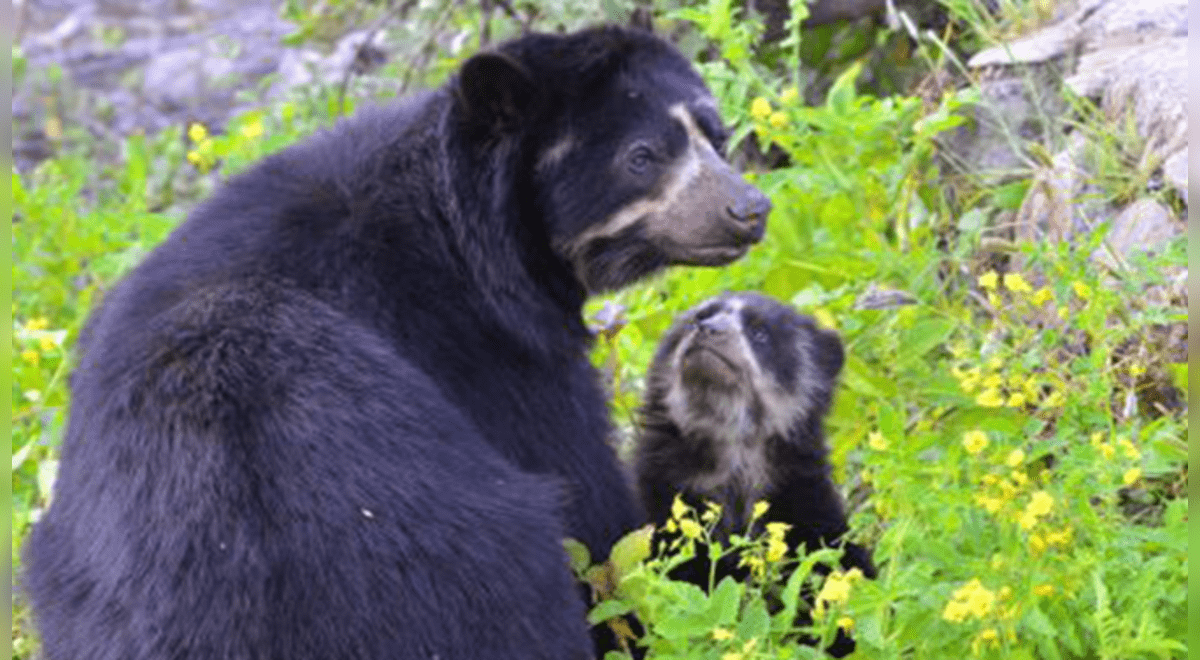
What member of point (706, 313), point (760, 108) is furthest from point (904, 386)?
point (760, 108)

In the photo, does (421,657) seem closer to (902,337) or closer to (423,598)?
(423,598)

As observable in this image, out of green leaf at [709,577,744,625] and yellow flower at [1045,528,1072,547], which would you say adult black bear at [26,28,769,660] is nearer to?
green leaf at [709,577,744,625]

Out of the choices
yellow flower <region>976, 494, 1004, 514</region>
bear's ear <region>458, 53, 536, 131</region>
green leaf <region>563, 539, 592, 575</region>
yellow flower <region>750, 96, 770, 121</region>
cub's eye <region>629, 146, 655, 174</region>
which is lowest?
green leaf <region>563, 539, 592, 575</region>

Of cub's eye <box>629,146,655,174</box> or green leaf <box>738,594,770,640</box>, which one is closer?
green leaf <box>738,594,770,640</box>

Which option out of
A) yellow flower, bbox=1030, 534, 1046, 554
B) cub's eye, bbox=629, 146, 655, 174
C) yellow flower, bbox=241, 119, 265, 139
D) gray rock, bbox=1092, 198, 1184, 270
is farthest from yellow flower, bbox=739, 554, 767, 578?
yellow flower, bbox=241, 119, 265, 139

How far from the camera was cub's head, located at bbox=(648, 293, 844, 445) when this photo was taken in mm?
5750

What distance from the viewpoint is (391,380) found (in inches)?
172

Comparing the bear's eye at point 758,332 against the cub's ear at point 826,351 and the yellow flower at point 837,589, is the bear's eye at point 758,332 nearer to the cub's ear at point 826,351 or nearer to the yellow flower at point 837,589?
the cub's ear at point 826,351

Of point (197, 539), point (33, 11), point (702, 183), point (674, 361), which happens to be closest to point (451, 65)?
point (674, 361)

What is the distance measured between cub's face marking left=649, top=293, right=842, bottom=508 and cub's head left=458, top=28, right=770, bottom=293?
60 cm

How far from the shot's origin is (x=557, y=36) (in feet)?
16.7

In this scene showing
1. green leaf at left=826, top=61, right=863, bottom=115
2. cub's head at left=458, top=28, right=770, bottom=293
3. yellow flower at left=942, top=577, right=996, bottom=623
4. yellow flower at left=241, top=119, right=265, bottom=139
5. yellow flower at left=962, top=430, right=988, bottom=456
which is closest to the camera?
yellow flower at left=942, top=577, right=996, bottom=623

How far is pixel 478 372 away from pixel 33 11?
9438 millimetres

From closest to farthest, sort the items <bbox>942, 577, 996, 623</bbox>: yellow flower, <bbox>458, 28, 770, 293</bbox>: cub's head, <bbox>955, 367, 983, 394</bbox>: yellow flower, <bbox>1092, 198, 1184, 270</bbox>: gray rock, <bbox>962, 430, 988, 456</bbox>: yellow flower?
<bbox>942, 577, 996, 623</bbox>: yellow flower < <bbox>962, 430, 988, 456</bbox>: yellow flower < <bbox>955, 367, 983, 394</bbox>: yellow flower < <bbox>458, 28, 770, 293</bbox>: cub's head < <bbox>1092, 198, 1184, 270</bbox>: gray rock
